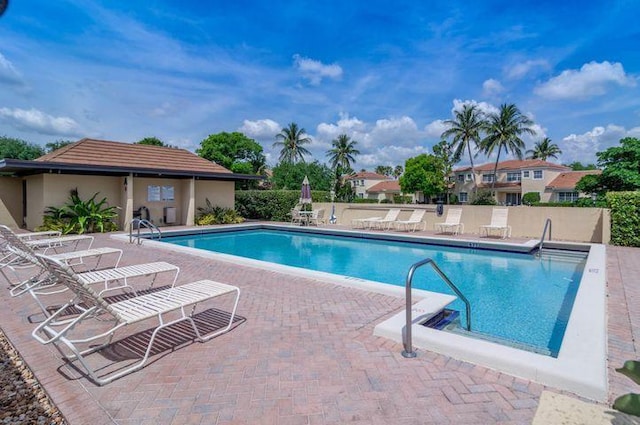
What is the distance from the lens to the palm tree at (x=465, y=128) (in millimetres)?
43906

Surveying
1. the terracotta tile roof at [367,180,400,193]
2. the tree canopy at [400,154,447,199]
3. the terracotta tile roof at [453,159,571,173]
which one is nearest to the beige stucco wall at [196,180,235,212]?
the tree canopy at [400,154,447,199]

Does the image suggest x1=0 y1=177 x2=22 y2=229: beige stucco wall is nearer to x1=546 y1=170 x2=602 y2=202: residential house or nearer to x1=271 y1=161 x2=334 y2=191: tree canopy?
x1=271 y1=161 x2=334 y2=191: tree canopy

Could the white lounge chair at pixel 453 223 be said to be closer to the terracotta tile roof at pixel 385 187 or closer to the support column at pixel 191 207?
the support column at pixel 191 207

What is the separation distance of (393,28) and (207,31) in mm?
7818

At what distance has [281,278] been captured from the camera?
6.77 meters

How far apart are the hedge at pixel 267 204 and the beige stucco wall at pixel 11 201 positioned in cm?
1076

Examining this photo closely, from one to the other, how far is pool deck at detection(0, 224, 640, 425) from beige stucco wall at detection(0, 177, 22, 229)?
1658 centimetres

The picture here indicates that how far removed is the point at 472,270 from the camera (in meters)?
9.34

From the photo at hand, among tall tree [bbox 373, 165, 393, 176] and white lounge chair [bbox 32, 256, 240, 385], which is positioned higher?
tall tree [bbox 373, 165, 393, 176]

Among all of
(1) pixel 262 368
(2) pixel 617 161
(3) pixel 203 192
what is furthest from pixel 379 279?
(2) pixel 617 161

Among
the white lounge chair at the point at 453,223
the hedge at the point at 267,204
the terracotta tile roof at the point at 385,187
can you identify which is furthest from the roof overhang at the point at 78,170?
the terracotta tile roof at the point at 385,187

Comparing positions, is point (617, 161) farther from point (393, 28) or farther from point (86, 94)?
point (86, 94)

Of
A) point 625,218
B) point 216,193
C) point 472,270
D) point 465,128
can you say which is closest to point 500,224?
point 625,218

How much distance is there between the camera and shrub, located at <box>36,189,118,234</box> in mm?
13988
